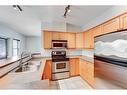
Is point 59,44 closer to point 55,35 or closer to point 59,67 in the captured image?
point 55,35

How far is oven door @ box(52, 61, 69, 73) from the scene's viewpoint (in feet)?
13.5

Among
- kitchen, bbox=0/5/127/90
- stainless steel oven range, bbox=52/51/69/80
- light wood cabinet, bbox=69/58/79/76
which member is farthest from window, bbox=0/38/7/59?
light wood cabinet, bbox=69/58/79/76

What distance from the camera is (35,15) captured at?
3.78m

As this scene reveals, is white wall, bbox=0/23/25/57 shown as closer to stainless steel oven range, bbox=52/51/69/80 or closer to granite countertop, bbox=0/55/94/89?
stainless steel oven range, bbox=52/51/69/80

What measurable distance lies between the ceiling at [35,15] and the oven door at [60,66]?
5.05 ft

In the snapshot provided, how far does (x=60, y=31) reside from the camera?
4625 mm

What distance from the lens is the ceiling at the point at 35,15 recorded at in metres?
3.09

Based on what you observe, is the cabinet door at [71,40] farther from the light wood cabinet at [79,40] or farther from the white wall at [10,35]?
the white wall at [10,35]

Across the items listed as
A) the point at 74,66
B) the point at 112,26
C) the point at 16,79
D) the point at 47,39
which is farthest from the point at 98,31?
the point at 16,79

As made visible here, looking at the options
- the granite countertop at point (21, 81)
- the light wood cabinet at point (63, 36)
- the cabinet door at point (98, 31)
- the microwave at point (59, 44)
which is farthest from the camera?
the light wood cabinet at point (63, 36)

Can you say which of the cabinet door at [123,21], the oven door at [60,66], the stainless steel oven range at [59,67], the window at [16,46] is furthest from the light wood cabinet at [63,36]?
the cabinet door at [123,21]

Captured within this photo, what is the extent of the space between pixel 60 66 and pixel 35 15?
1.85 m

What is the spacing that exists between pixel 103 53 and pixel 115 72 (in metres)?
0.39
